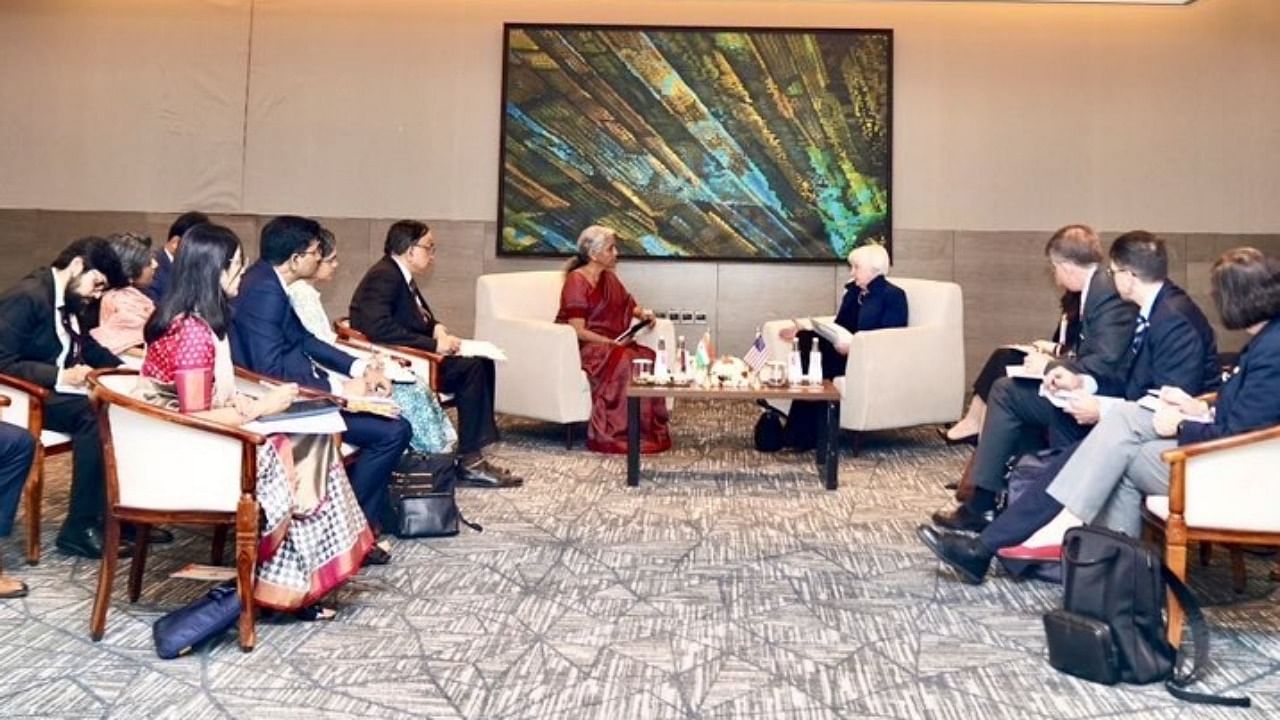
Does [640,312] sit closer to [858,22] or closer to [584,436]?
[584,436]

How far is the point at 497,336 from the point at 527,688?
467cm

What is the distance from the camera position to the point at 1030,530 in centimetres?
457

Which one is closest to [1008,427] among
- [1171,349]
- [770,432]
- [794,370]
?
[1171,349]

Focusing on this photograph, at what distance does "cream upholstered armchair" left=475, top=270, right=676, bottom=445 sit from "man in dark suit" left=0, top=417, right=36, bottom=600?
11.9 ft

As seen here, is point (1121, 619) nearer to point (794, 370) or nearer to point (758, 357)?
point (794, 370)

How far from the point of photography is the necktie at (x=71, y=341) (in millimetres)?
5219

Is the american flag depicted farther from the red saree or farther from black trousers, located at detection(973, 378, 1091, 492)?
black trousers, located at detection(973, 378, 1091, 492)

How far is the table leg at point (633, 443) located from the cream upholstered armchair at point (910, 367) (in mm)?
1365

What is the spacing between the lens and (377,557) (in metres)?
5.02

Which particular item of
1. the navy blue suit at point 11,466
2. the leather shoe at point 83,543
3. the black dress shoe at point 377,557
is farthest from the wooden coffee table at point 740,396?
the navy blue suit at point 11,466

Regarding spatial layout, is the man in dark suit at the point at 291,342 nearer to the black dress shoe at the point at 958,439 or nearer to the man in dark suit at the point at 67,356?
the man in dark suit at the point at 67,356

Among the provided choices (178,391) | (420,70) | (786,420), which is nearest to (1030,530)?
(178,391)

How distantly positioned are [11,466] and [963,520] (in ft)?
12.7

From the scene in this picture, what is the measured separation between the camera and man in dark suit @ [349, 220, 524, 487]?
22.8ft
